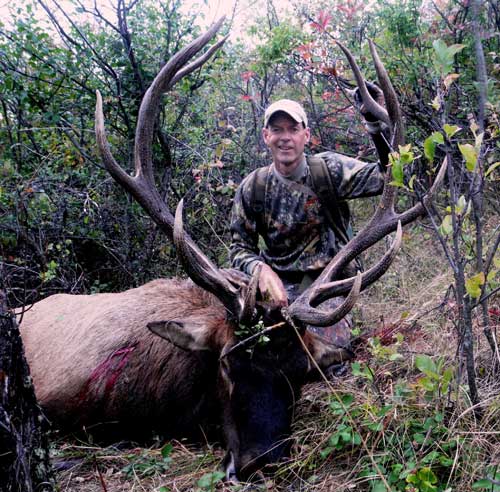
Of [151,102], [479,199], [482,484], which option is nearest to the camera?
[482,484]

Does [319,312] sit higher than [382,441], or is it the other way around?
[319,312]

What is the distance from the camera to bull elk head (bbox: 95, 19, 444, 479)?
3029 mm

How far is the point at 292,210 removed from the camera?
4.46 metres

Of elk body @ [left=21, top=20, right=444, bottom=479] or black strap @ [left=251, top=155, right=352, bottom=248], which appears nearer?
elk body @ [left=21, top=20, right=444, bottom=479]

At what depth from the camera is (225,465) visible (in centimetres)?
309

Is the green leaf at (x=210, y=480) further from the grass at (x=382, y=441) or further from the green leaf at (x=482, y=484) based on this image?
the green leaf at (x=482, y=484)

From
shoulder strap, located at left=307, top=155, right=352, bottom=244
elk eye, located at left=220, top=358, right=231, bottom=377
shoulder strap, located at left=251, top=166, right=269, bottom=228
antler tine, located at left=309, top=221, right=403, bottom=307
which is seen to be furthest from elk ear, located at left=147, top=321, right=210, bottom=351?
shoulder strap, located at left=307, top=155, right=352, bottom=244

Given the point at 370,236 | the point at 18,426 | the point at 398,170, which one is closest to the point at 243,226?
the point at 370,236

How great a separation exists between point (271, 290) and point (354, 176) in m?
Answer: 1.32

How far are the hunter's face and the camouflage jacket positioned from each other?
11cm

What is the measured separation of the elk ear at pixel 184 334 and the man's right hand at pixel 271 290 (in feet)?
1.52

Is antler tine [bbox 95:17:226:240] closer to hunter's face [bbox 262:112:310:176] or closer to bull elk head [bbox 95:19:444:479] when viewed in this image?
bull elk head [bbox 95:19:444:479]

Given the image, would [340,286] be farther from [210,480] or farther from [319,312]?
[210,480]

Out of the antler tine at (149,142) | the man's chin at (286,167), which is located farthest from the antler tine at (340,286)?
the man's chin at (286,167)
